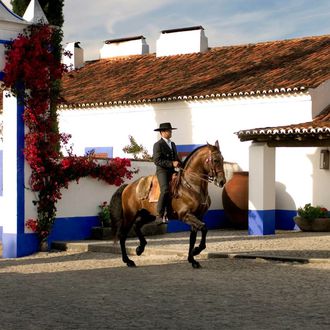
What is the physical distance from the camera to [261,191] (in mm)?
19469

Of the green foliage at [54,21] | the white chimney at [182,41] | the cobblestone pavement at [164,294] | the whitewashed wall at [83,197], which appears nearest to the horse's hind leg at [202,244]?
the cobblestone pavement at [164,294]

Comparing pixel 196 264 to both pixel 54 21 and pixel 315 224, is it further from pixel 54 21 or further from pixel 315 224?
pixel 54 21

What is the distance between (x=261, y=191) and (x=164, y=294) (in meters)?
9.78

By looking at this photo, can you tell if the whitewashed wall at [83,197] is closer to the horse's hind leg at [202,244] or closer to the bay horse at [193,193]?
the bay horse at [193,193]

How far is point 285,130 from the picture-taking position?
1872 centimetres

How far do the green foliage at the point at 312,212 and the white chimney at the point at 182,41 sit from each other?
31.8 feet

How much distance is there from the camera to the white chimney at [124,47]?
31297 millimetres

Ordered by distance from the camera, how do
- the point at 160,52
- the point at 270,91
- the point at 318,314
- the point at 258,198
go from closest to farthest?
the point at 318,314
the point at 258,198
the point at 270,91
the point at 160,52

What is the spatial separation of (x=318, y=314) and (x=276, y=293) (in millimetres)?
1595

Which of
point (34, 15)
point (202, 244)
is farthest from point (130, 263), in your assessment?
point (34, 15)

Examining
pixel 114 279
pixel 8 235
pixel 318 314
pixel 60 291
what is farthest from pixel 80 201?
pixel 318 314

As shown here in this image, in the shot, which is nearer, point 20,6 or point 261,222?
point 261,222

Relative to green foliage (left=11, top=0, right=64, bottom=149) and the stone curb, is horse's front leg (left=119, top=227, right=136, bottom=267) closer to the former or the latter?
the stone curb

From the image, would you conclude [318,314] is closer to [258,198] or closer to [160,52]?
[258,198]
